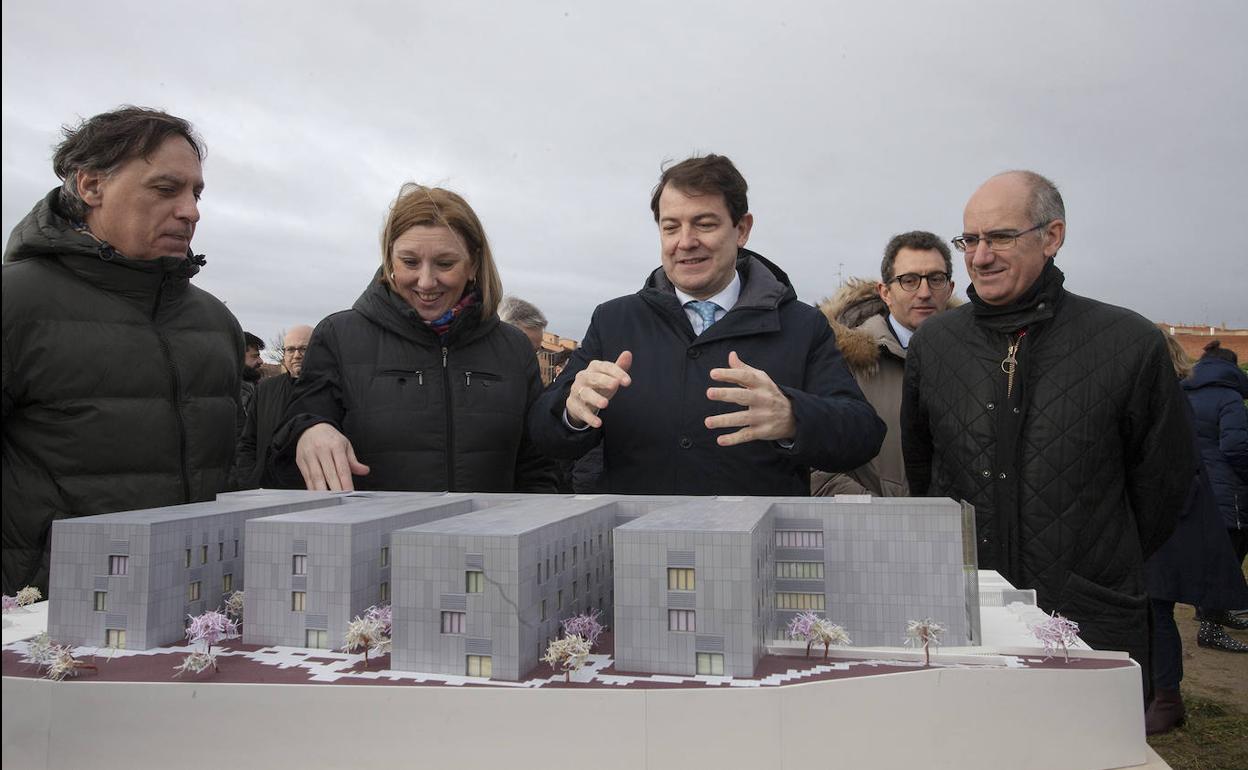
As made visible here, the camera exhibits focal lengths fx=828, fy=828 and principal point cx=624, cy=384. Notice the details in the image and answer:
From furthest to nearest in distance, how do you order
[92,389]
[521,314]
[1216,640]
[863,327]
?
1. [1216,640]
2. [521,314]
3. [863,327]
4. [92,389]

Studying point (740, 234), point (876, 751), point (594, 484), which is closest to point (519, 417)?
point (594, 484)

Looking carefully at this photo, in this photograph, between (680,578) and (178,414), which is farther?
(178,414)

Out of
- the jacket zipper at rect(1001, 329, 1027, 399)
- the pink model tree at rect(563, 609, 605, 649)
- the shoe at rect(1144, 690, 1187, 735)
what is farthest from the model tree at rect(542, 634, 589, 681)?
the shoe at rect(1144, 690, 1187, 735)

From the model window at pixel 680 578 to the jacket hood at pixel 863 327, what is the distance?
354cm

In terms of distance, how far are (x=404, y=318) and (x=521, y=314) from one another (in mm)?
5179

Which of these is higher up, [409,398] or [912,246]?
[912,246]

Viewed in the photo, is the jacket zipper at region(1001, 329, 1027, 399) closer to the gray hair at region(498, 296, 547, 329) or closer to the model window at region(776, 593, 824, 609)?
the model window at region(776, 593, 824, 609)

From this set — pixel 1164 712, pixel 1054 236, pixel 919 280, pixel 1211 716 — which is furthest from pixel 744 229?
pixel 1211 716

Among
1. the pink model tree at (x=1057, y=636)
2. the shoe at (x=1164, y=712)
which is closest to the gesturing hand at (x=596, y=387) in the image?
the pink model tree at (x=1057, y=636)

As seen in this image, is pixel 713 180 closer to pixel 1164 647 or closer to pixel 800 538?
pixel 800 538

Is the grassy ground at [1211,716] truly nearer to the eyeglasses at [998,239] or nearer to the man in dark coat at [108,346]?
the eyeglasses at [998,239]

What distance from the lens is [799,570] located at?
366 cm

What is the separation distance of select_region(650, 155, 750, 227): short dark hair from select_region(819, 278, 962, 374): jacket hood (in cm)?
139

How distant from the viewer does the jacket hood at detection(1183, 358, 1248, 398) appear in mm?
11789
